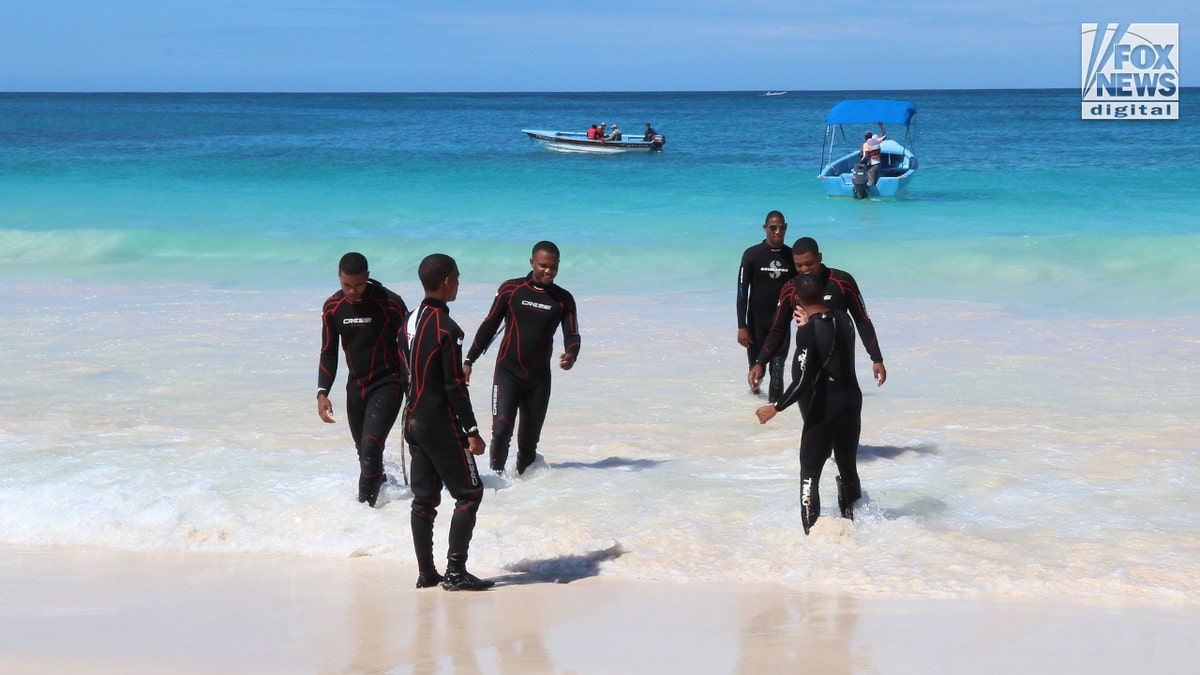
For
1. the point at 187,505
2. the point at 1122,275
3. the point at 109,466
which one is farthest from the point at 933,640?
the point at 1122,275

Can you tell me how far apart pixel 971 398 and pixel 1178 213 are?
19888 millimetres

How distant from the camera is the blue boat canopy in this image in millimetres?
30922

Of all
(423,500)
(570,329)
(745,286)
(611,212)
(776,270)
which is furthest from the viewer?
(611,212)

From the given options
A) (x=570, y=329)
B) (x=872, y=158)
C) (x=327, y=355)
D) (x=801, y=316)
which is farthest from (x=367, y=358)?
(x=872, y=158)

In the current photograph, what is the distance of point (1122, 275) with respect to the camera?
59.7 ft

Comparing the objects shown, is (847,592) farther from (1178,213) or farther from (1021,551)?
(1178,213)

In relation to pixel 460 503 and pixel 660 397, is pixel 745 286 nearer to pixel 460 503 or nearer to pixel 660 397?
pixel 660 397

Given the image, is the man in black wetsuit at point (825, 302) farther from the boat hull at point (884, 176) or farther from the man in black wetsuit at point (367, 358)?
the boat hull at point (884, 176)

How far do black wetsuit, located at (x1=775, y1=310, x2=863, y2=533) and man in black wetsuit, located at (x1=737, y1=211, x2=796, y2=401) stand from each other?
277 centimetres

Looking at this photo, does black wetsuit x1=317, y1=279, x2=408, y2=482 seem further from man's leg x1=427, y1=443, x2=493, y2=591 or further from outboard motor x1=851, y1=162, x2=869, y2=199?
outboard motor x1=851, y1=162, x2=869, y2=199

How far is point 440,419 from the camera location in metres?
5.68

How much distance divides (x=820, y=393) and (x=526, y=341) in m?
1.98

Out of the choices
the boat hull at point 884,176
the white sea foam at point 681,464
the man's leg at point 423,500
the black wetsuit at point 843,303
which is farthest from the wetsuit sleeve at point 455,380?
the boat hull at point 884,176

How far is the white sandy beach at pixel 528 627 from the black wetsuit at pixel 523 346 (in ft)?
5.01
